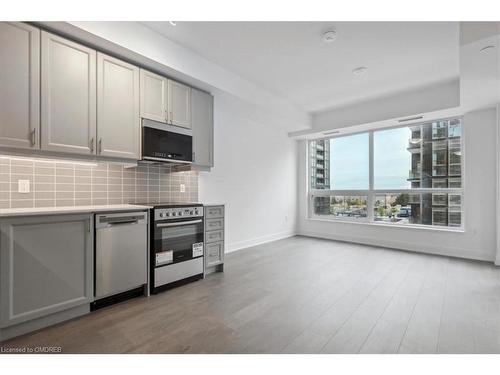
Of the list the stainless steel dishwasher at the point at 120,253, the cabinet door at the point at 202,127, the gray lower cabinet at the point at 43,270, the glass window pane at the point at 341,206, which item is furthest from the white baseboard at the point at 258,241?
the gray lower cabinet at the point at 43,270

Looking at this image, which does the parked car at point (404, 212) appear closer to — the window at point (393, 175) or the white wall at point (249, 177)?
the window at point (393, 175)

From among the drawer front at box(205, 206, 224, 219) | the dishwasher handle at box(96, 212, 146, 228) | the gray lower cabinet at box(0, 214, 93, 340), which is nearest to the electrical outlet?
the gray lower cabinet at box(0, 214, 93, 340)

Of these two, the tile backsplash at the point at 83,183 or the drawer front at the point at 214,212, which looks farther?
the drawer front at the point at 214,212

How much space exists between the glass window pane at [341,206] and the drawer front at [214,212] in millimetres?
3288

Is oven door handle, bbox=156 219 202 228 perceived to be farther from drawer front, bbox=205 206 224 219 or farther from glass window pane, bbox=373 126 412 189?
glass window pane, bbox=373 126 412 189

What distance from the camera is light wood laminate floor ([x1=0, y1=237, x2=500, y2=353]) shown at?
1.80 metres

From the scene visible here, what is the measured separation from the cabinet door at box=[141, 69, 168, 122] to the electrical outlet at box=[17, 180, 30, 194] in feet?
4.04

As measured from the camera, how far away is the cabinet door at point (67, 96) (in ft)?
7.16

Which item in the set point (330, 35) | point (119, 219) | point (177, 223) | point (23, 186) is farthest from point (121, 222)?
point (330, 35)

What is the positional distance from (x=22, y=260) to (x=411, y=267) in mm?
4368

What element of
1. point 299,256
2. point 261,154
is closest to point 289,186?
point 261,154
